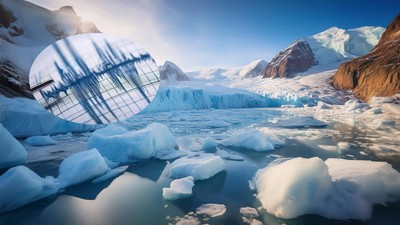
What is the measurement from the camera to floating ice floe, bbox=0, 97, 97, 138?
9.02 metres

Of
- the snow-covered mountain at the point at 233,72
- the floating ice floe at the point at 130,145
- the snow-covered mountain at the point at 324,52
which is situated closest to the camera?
the floating ice floe at the point at 130,145

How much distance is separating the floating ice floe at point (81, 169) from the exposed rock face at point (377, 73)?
29.0 meters

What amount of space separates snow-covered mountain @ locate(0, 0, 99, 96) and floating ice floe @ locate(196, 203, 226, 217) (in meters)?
16.5

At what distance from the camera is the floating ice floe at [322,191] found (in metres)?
2.93

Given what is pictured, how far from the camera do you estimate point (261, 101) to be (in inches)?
1254

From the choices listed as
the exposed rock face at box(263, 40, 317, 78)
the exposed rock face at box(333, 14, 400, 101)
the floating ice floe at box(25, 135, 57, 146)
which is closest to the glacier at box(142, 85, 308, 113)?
the exposed rock face at box(333, 14, 400, 101)

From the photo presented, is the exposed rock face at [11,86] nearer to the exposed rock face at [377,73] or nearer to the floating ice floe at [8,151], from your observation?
the floating ice floe at [8,151]

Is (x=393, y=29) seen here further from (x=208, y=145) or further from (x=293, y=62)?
(x=208, y=145)

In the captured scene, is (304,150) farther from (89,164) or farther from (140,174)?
(89,164)

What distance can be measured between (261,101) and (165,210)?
3036 cm

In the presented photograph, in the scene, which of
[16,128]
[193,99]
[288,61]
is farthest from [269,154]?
[288,61]

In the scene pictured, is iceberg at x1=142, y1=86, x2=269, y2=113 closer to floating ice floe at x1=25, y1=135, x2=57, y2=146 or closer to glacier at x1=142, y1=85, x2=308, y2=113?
glacier at x1=142, y1=85, x2=308, y2=113

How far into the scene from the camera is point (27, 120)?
374 inches

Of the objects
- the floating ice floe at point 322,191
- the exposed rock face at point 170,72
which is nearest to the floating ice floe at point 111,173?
the floating ice floe at point 322,191
